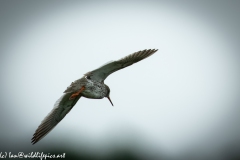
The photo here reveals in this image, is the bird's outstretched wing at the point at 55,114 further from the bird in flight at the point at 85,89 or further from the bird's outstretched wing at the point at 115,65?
the bird's outstretched wing at the point at 115,65

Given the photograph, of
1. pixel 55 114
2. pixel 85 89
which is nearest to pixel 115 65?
pixel 85 89

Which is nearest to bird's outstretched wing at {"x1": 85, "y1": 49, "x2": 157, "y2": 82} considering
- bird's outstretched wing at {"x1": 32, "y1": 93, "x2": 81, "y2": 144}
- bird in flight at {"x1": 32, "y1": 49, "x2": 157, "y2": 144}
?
bird in flight at {"x1": 32, "y1": 49, "x2": 157, "y2": 144}

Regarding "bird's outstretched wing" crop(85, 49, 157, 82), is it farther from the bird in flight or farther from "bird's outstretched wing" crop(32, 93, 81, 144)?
"bird's outstretched wing" crop(32, 93, 81, 144)

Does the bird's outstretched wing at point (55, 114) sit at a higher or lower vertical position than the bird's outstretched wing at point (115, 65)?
lower

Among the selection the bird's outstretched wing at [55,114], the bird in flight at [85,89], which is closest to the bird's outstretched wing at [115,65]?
the bird in flight at [85,89]

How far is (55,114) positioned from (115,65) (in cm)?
213

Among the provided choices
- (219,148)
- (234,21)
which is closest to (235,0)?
(234,21)

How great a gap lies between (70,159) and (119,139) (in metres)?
7.54

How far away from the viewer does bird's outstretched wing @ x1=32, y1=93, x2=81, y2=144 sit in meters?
9.75

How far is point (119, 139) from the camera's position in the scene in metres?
29.6

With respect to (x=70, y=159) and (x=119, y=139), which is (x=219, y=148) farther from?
(x=70, y=159)

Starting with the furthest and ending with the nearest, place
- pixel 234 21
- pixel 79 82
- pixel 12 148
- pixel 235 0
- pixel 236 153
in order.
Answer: pixel 235 0, pixel 234 21, pixel 236 153, pixel 12 148, pixel 79 82

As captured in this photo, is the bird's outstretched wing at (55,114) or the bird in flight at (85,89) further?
the bird's outstretched wing at (55,114)

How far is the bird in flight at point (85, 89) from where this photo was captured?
31.6 feet
